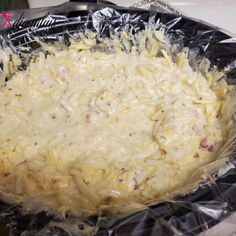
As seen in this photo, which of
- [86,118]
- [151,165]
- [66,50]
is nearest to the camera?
[151,165]

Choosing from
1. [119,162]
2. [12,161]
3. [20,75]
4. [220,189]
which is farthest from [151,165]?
[20,75]

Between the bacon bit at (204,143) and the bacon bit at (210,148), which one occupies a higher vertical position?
the bacon bit at (204,143)

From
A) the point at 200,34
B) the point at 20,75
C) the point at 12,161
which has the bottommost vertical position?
the point at 12,161

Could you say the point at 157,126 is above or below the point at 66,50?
below

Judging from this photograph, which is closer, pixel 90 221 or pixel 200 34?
pixel 90 221

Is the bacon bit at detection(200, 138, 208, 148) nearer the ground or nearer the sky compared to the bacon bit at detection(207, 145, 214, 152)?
nearer the sky

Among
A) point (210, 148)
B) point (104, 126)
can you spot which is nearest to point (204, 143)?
point (210, 148)

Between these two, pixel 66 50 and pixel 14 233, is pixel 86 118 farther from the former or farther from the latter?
pixel 14 233

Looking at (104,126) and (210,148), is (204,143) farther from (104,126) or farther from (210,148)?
(104,126)
